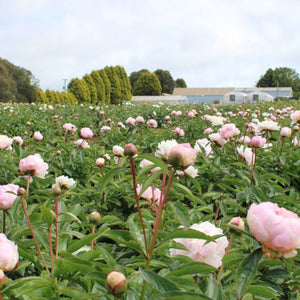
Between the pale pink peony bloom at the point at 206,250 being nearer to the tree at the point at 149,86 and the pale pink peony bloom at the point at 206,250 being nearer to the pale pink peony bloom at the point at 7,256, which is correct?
the pale pink peony bloom at the point at 7,256

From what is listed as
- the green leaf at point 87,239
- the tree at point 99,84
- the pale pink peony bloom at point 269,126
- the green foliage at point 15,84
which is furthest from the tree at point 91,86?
the green leaf at point 87,239

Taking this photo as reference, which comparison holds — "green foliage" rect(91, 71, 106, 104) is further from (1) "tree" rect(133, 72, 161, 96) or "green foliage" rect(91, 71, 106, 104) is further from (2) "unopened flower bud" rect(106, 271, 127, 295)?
(2) "unopened flower bud" rect(106, 271, 127, 295)

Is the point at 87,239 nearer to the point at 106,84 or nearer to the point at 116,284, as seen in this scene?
the point at 116,284

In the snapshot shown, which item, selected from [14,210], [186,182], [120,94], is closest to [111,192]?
[186,182]

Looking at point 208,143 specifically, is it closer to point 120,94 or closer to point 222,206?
point 222,206

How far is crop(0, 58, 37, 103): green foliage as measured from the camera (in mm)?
31047

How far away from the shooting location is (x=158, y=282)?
21.9 inches

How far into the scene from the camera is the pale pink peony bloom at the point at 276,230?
0.53 meters

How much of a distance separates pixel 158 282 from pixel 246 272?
145 mm

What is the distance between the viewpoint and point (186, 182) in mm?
1850

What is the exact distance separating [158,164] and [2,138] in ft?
4.92

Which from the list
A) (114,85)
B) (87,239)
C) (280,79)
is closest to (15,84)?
(114,85)

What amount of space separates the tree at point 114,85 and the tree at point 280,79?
126 feet

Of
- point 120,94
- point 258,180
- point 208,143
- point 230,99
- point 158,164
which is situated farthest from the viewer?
point 230,99
